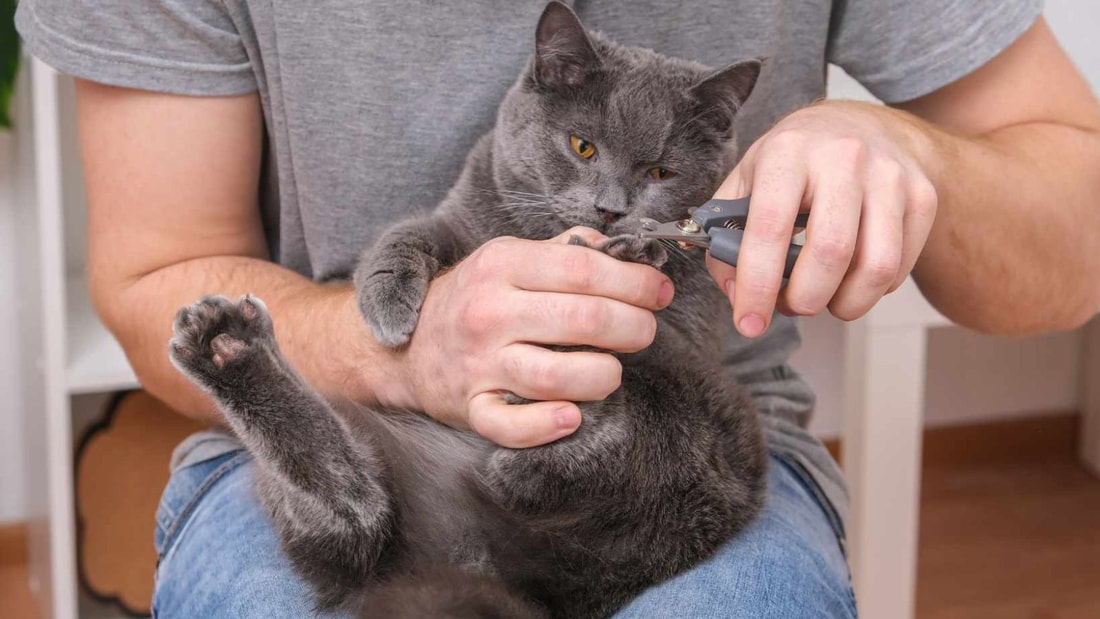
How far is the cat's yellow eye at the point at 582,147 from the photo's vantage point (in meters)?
1.08

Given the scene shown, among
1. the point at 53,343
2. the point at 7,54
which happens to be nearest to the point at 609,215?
the point at 53,343

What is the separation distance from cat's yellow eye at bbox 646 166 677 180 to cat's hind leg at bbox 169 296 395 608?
16.2 inches

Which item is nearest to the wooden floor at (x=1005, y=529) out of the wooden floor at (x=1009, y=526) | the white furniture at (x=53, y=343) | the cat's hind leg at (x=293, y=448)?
the wooden floor at (x=1009, y=526)

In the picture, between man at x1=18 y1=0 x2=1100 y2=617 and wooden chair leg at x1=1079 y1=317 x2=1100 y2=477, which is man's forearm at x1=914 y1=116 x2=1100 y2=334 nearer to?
man at x1=18 y1=0 x2=1100 y2=617

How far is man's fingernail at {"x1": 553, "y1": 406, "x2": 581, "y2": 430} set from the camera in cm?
87

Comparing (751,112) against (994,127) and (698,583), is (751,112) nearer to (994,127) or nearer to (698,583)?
(994,127)

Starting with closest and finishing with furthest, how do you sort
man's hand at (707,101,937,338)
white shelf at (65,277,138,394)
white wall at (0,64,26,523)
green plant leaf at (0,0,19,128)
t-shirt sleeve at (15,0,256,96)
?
1. man's hand at (707,101,937,338)
2. t-shirt sleeve at (15,0,256,96)
3. white shelf at (65,277,138,394)
4. green plant leaf at (0,0,19,128)
5. white wall at (0,64,26,523)

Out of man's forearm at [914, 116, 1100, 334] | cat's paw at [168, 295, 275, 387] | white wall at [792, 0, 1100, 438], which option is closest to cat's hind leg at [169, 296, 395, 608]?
cat's paw at [168, 295, 275, 387]

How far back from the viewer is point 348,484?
94 cm

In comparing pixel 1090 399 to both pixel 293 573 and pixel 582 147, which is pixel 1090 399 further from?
pixel 293 573

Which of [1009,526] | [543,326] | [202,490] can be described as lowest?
[1009,526]

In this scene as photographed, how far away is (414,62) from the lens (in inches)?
44.2

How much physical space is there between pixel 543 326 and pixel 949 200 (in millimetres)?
453

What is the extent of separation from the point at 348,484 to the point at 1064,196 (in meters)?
0.85
